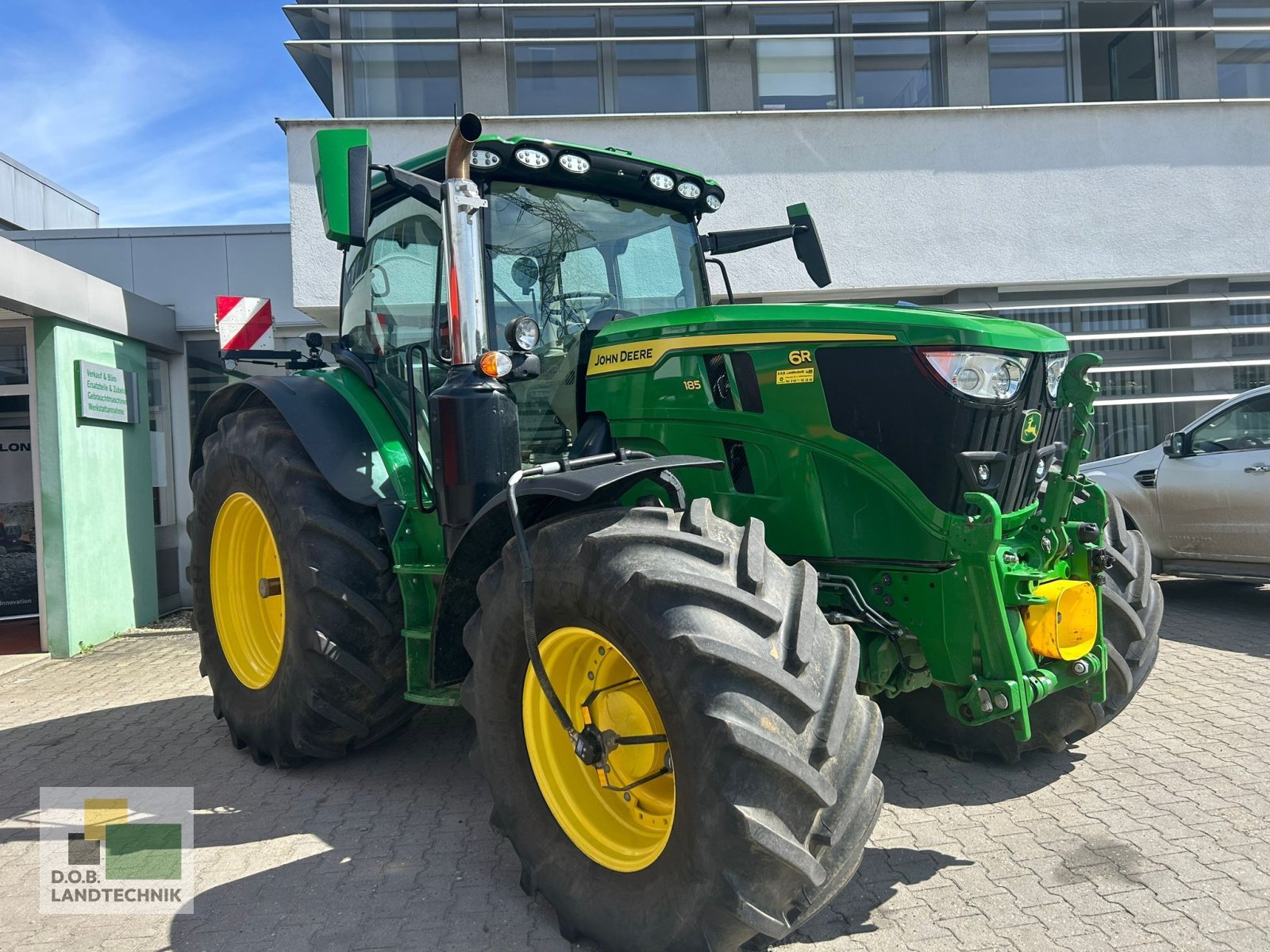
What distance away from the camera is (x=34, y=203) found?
57.3 ft

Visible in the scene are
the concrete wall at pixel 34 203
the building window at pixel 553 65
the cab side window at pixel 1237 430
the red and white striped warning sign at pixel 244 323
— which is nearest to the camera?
the cab side window at pixel 1237 430

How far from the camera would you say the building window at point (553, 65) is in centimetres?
951

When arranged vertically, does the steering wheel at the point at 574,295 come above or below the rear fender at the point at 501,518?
above

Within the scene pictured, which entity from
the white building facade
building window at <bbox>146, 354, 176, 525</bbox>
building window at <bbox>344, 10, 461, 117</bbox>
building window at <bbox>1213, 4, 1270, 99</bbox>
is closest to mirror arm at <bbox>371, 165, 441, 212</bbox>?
the white building facade

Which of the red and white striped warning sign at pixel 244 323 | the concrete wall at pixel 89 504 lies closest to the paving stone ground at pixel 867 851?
the concrete wall at pixel 89 504

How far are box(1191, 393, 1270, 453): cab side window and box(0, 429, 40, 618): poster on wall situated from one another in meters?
9.31

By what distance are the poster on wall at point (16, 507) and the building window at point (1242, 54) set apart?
11769mm

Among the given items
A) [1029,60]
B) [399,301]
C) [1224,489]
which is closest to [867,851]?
[399,301]

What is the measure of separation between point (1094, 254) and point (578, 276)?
23.3 ft

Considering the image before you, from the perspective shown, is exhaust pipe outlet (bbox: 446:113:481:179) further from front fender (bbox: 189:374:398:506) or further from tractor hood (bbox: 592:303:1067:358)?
front fender (bbox: 189:374:398:506)

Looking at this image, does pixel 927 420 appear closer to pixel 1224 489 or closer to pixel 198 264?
pixel 1224 489

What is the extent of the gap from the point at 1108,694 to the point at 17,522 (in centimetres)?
857

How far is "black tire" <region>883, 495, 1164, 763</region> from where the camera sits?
12.3ft

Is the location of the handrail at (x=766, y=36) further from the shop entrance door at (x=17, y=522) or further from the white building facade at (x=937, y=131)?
the shop entrance door at (x=17, y=522)
